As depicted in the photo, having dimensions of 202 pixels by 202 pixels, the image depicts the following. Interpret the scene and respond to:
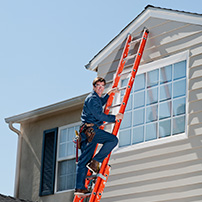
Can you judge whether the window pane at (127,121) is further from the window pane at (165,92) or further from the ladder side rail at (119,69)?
the window pane at (165,92)

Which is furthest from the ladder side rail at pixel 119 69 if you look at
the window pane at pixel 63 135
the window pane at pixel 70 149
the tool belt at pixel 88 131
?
the window pane at pixel 63 135

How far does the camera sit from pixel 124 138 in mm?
8969

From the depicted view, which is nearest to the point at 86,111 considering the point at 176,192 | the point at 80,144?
the point at 80,144

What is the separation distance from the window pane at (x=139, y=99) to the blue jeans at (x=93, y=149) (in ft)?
4.65

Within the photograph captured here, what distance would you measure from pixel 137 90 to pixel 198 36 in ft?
4.66

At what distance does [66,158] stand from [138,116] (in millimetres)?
3834

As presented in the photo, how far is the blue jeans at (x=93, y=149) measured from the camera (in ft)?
24.8

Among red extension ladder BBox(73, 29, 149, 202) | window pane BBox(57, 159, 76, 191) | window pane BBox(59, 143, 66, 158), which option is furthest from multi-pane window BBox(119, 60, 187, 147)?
window pane BBox(59, 143, 66, 158)

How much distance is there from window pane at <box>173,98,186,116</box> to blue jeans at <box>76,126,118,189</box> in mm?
1183

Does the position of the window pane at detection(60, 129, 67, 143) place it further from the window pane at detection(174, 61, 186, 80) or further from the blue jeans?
the blue jeans

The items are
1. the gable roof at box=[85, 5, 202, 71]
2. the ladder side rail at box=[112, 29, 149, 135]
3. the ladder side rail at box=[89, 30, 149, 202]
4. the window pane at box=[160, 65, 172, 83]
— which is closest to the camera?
the ladder side rail at box=[89, 30, 149, 202]

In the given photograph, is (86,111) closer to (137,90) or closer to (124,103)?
(124,103)

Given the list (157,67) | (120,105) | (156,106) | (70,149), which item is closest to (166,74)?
(157,67)

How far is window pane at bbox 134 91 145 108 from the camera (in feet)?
29.4
